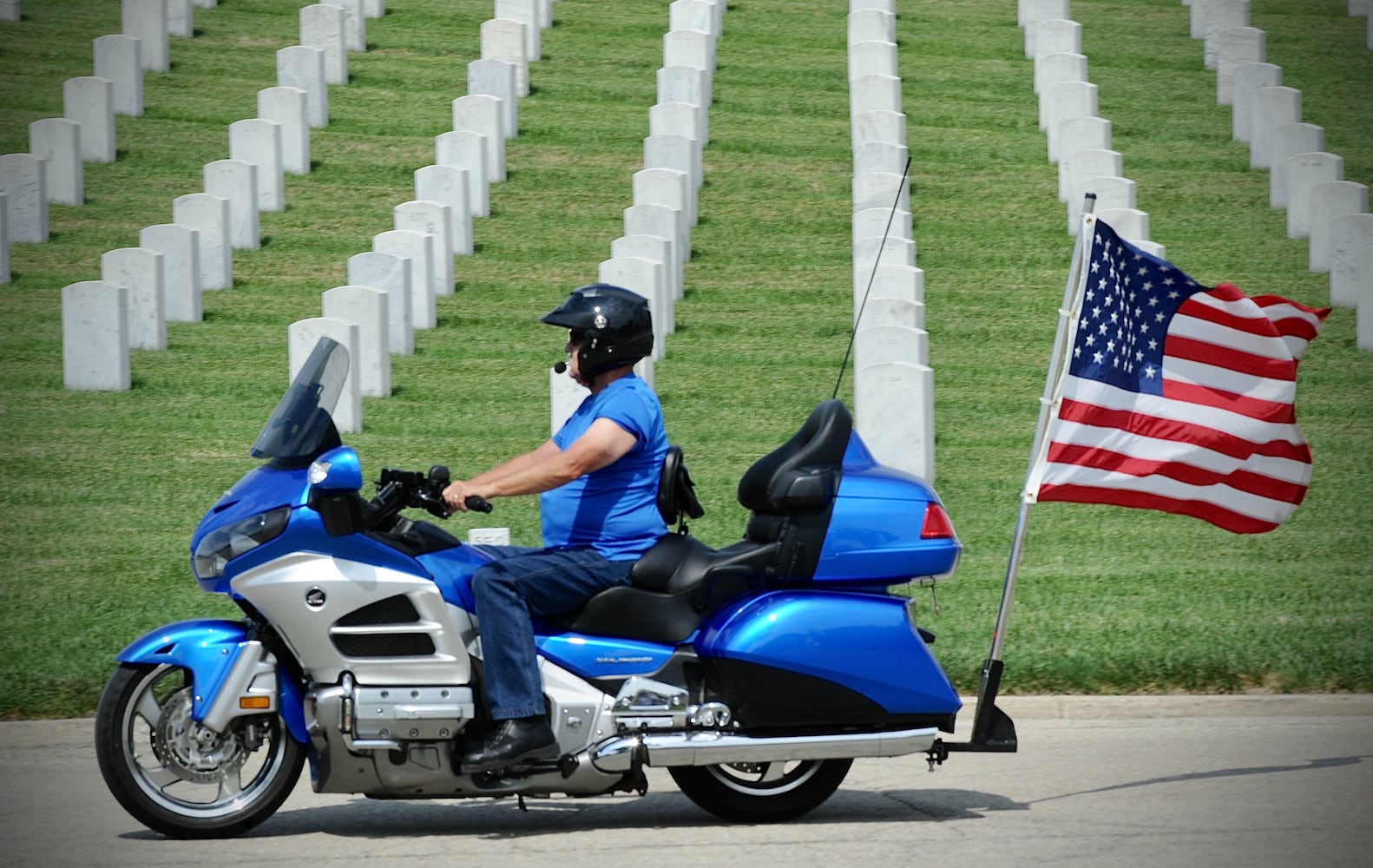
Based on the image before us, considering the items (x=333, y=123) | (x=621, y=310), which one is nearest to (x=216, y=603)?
(x=621, y=310)

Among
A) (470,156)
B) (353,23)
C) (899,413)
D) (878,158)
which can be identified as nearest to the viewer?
(899,413)

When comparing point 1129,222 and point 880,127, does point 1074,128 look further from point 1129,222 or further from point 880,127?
point 1129,222

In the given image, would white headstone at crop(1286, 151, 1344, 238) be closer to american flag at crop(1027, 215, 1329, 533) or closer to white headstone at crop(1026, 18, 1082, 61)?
white headstone at crop(1026, 18, 1082, 61)

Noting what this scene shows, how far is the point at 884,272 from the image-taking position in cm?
1418

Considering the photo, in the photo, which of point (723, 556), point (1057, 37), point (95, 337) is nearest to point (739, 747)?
point (723, 556)

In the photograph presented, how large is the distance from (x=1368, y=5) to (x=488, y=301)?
1549cm

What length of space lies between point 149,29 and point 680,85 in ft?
21.2

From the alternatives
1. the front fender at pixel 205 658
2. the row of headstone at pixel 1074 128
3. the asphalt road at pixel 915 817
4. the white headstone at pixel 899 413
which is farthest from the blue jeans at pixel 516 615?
the row of headstone at pixel 1074 128

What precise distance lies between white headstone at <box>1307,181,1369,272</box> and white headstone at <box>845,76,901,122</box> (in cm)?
493

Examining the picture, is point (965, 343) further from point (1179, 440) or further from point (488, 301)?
point (1179, 440)

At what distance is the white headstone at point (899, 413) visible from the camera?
37.2 ft

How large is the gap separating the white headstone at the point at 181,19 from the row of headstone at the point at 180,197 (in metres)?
0.01

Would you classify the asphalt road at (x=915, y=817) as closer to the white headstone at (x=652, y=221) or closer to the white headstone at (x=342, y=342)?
the white headstone at (x=342, y=342)

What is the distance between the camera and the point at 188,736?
5.38 m
